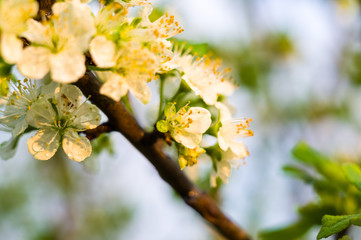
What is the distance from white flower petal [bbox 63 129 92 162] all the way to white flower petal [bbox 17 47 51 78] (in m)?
0.31

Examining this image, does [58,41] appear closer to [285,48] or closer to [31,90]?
[31,90]

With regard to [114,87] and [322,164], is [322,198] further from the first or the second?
[114,87]

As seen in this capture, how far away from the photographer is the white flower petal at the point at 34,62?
98cm

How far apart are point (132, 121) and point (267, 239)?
0.96 meters

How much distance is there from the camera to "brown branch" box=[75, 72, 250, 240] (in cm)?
120

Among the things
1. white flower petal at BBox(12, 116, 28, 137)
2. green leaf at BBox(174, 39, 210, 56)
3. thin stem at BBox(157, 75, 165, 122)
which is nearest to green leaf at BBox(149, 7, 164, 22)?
green leaf at BBox(174, 39, 210, 56)

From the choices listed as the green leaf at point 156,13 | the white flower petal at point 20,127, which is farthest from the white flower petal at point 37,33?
the green leaf at point 156,13

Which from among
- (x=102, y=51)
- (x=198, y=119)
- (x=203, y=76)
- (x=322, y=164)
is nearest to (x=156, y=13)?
(x=203, y=76)

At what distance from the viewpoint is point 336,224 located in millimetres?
1104

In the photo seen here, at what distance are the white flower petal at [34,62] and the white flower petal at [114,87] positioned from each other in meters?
0.16

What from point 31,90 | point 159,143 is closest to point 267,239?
point 159,143

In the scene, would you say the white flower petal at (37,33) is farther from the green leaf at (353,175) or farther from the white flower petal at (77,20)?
the green leaf at (353,175)

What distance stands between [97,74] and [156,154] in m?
0.36

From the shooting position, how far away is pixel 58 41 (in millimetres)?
1069
